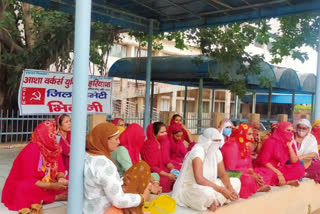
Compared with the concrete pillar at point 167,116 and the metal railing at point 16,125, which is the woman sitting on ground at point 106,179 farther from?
the concrete pillar at point 167,116

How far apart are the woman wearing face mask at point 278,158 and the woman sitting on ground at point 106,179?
6.89 ft

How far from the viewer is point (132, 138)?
3734mm

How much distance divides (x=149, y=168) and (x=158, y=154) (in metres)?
1.34

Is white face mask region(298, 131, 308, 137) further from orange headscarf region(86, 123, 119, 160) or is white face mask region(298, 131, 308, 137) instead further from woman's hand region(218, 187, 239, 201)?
orange headscarf region(86, 123, 119, 160)

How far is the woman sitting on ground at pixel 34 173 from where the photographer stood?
2.99 meters

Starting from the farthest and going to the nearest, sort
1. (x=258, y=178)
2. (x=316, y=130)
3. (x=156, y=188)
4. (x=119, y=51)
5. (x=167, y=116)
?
1. (x=119, y=51)
2. (x=167, y=116)
3. (x=316, y=130)
4. (x=258, y=178)
5. (x=156, y=188)

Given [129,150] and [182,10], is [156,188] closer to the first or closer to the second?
[129,150]

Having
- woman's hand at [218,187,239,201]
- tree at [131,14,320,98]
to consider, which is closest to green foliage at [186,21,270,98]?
tree at [131,14,320,98]

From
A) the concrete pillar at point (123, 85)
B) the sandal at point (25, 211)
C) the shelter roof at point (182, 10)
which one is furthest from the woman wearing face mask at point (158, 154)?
the concrete pillar at point (123, 85)

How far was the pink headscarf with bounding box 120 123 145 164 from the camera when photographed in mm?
3730

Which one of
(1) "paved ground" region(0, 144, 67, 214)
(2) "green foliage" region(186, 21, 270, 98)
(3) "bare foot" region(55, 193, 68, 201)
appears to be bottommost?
(1) "paved ground" region(0, 144, 67, 214)

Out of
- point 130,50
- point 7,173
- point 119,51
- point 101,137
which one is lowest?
point 7,173

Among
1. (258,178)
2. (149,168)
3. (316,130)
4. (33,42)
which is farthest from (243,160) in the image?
(33,42)

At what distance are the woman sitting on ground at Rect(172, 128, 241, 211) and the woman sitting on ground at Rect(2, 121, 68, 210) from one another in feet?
4.06
